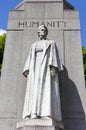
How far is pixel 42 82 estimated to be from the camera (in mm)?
8930

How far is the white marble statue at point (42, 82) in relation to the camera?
8.51 meters

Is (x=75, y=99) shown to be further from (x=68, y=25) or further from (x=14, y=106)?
(x=68, y=25)

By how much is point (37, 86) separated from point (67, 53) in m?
2.70

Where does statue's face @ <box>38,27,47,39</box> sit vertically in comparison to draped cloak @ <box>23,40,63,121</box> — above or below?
above

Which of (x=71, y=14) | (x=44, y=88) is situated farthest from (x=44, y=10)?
(x=44, y=88)

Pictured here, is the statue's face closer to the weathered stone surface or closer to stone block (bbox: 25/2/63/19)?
the weathered stone surface

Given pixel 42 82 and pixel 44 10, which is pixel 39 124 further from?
pixel 44 10

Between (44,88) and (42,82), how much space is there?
222mm

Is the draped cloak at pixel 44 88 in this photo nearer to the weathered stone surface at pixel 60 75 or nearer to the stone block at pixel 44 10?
the weathered stone surface at pixel 60 75

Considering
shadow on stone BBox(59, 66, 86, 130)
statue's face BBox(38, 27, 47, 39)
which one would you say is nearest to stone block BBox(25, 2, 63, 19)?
statue's face BBox(38, 27, 47, 39)

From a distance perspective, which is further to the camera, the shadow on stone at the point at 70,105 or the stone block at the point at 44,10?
the stone block at the point at 44,10

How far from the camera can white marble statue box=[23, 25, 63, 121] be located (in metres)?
8.51

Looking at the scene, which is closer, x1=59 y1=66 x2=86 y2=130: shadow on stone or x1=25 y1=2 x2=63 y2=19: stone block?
x1=59 y1=66 x2=86 y2=130: shadow on stone

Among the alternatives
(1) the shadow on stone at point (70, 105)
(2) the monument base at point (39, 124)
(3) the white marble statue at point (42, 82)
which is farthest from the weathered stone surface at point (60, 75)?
(2) the monument base at point (39, 124)
